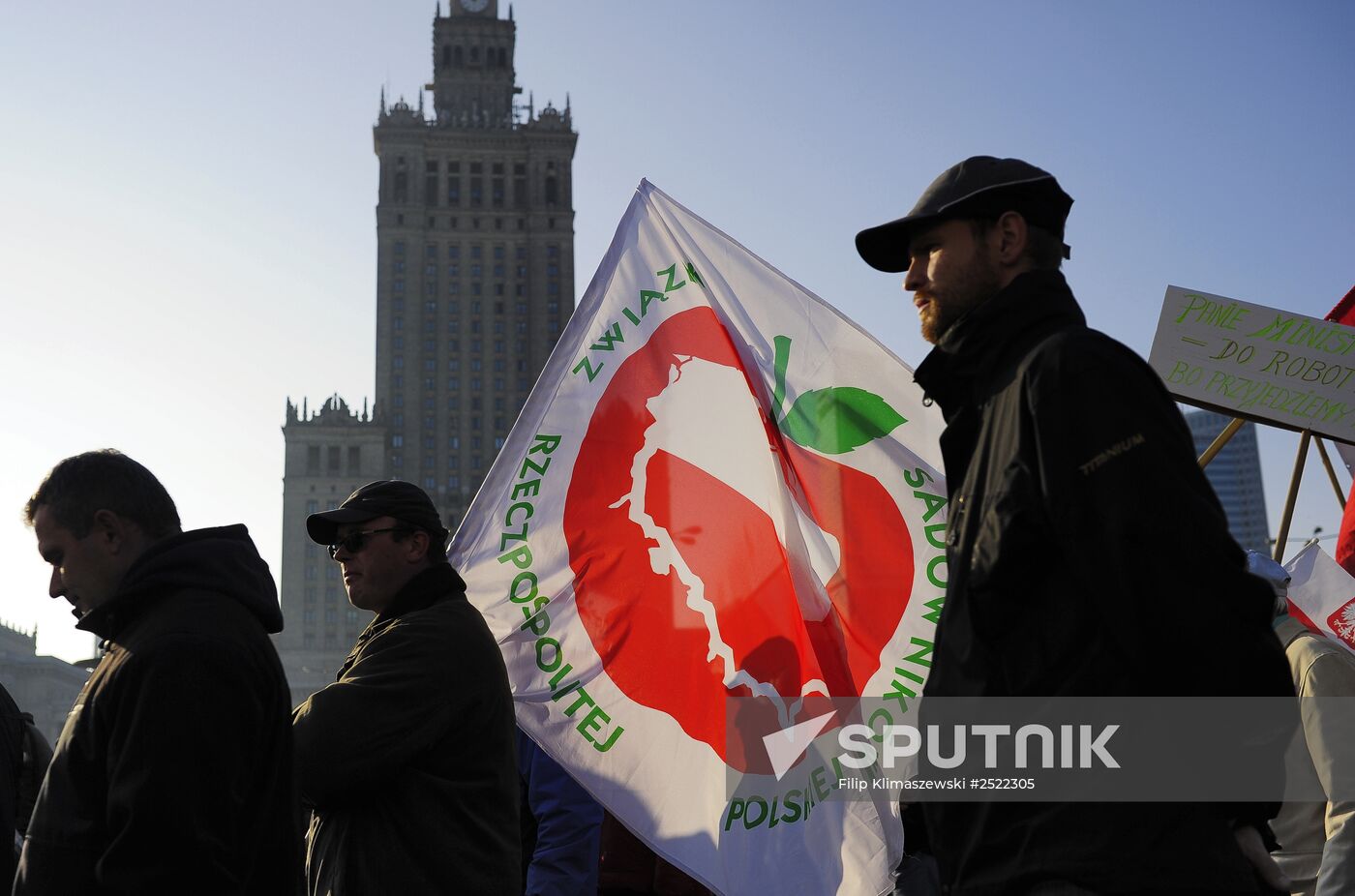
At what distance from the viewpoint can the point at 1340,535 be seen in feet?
28.1

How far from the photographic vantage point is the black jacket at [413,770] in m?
3.71

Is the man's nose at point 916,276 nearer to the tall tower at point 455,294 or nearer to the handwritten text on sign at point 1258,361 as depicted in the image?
the handwritten text on sign at point 1258,361

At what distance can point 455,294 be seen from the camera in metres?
101

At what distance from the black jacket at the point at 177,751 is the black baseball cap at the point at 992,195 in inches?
65.1

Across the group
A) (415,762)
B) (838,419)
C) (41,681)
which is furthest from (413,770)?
(41,681)

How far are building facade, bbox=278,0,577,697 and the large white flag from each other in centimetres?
9286

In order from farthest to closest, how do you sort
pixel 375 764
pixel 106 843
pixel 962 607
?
pixel 375 764 < pixel 106 843 < pixel 962 607

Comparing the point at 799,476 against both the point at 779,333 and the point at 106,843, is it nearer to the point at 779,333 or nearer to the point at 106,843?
the point at 779,333

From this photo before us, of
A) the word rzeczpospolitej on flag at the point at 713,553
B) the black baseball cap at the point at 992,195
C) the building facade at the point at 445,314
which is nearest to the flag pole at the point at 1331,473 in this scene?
the word rzeczpospolitej on flag at the point at 713,553

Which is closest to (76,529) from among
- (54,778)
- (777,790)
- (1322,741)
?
(54,778)

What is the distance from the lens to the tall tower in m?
101

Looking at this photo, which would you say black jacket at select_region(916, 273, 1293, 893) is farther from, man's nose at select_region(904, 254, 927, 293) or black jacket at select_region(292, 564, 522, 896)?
black jacket at select_region(292, 564, 522, 896)

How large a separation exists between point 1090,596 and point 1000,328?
54 centimetres

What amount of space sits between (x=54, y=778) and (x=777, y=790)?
2.52m
